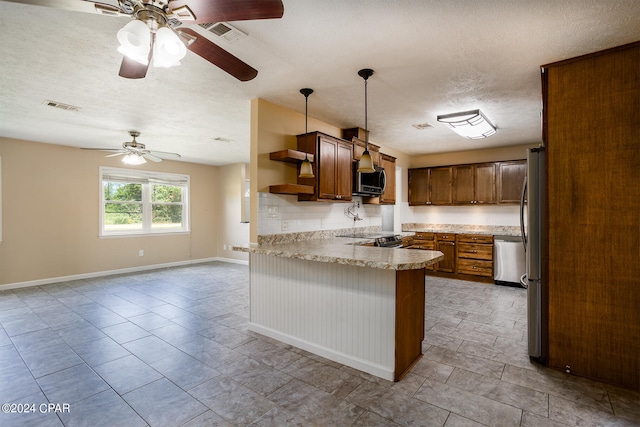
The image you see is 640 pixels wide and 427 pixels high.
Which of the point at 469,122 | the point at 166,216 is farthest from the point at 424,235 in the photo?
the point at 166,216

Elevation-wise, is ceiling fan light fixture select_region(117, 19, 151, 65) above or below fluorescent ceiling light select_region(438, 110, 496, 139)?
below

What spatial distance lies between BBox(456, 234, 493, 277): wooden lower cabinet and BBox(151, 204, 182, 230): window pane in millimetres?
6161

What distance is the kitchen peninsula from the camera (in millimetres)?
2309

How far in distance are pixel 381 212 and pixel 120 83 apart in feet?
14.3

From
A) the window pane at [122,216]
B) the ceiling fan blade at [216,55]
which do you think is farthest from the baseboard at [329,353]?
the window pane at [122,216]

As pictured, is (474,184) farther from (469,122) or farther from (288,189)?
(288,189)

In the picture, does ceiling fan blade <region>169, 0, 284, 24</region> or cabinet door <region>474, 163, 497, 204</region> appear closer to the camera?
ceiling fan blade <region>169, 0, 284, 24</region>

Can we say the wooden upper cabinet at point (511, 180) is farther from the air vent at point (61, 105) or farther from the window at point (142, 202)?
the window at point (142, 202)

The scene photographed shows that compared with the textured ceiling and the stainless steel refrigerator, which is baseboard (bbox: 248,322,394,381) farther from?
the textured ceiling

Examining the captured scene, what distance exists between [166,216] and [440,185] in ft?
19.9

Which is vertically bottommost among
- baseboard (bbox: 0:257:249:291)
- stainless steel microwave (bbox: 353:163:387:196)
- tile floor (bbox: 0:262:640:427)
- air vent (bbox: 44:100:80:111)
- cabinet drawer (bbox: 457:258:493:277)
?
tile floor (bbox: 0:262:640:427)

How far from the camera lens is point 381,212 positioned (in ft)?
19.0

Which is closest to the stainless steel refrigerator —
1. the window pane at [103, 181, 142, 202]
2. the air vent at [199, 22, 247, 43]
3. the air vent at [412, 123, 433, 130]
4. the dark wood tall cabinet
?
the dark wood tall cabinet

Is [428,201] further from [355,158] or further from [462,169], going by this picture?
[355,158]
